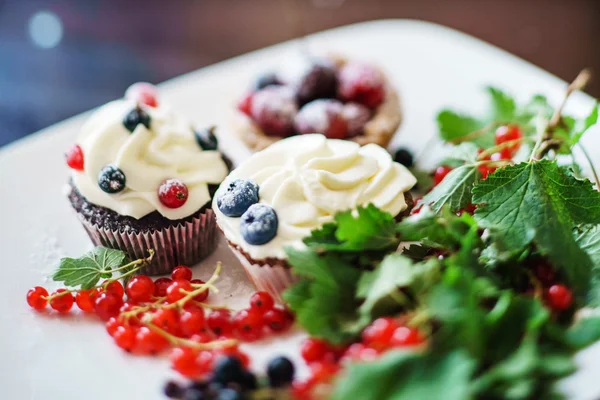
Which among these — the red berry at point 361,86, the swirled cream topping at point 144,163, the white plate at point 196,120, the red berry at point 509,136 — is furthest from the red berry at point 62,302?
the red berry at point 509,136

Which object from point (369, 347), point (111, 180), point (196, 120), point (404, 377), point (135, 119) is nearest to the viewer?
point (404, 377)

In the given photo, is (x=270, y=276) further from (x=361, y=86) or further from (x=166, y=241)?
Result: (x=361, y=86)

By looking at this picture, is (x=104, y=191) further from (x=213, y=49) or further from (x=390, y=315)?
(x=213, y=49)

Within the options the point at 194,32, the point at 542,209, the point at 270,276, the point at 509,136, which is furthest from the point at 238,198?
the point at 194,32

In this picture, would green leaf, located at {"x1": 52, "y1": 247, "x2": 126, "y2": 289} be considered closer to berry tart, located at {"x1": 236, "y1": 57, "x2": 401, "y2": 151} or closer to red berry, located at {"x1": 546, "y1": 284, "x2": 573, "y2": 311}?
berry tart, located at {"x1": 236, "y1": 57, "x2": 401, "y2": 151}

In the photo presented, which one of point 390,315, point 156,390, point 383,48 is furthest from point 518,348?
point 383,48

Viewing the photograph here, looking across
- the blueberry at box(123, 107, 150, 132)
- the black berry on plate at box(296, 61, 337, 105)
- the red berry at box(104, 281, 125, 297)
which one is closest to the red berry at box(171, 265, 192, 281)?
the red berry at box(104, 281, 125, 297)

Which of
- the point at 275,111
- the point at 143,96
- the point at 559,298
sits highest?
the point at 143,96
